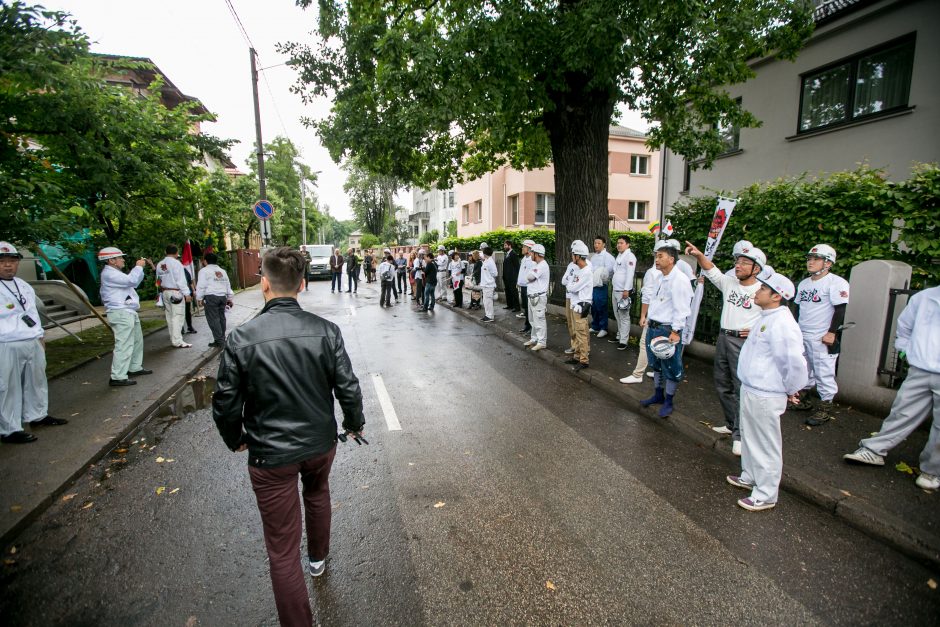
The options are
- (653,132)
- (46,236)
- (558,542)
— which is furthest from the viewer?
(653,132)

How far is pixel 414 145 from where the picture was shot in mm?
9562

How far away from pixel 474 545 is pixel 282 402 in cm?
169

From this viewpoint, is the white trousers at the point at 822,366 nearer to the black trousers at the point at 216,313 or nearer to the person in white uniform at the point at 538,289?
the person in white uniform at the point at 538,289

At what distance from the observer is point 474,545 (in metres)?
3.12

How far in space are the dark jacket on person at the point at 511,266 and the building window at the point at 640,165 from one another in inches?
826

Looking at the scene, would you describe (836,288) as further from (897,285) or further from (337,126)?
(337,126)

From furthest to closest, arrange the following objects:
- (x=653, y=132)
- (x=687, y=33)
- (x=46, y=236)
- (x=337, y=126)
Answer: (x=653, y=132) < (x=337, y=126) < (x=687, y=33) < (x=46, y=236)

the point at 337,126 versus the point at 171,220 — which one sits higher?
the point at 337,126

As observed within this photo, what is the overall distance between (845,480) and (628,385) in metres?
2.87

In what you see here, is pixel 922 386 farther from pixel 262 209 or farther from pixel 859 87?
pixel 262 209

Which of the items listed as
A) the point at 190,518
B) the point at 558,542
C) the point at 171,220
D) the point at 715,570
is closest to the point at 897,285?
the point at 715,570

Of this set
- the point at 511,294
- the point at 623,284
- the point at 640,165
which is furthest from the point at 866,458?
the point at 640,165

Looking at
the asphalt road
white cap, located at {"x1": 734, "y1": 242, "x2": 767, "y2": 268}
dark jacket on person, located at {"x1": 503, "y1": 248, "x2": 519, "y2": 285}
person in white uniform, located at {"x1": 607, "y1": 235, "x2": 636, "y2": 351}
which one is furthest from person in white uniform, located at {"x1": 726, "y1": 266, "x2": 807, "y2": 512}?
dark jacket on person, located at {"x1": 503, "y1": 248, "x2": 519, "y2": 285}

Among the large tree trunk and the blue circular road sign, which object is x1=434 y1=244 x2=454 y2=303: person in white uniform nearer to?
the blue circular road sign
